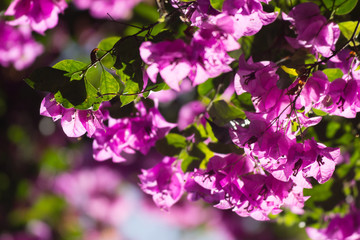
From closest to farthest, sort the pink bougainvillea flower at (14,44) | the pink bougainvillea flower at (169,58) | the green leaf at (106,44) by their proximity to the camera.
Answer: the pink bougainvillea flower at (169,58)
the green leaf at (106,44)
the pink bougainvillea flower at (14,44)

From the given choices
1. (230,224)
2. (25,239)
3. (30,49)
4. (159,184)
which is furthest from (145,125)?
(230,224)

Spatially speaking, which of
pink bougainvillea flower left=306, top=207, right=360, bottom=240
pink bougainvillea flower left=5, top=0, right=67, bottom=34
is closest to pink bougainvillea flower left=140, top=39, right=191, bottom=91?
pink bougainvillea flower left=5, top=0, right=67, bottom=34

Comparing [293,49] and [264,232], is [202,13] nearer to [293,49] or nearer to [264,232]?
[293,49]

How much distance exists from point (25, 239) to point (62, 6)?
1189 mm

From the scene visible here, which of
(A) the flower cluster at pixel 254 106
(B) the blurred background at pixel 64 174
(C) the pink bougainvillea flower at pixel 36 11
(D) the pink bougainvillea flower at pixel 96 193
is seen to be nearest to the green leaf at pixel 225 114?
(A) the flower cluster at pixel 254 106

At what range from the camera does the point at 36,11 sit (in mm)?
842

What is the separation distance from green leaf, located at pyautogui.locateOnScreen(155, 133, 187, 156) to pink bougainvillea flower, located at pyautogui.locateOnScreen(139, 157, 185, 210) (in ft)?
0.08

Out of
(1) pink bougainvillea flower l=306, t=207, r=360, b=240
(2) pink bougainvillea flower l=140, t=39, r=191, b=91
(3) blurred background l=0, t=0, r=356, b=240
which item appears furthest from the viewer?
(3) blurred background l=0, t=0, r=356, b=240

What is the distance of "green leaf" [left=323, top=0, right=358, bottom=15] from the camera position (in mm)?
685

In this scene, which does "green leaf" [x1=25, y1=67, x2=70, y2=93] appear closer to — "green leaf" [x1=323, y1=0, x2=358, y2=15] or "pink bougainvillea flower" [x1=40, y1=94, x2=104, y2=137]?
"pink bougainvillea flower" [x1=40, y1=94, x2=104, y2=137]

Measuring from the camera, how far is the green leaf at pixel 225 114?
28.4 inches

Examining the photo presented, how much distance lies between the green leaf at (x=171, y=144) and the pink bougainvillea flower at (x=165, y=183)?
0.02m

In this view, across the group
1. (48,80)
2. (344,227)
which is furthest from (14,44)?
(344,227)

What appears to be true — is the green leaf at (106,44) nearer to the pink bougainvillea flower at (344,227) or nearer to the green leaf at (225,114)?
the green leaf at (225,114)
